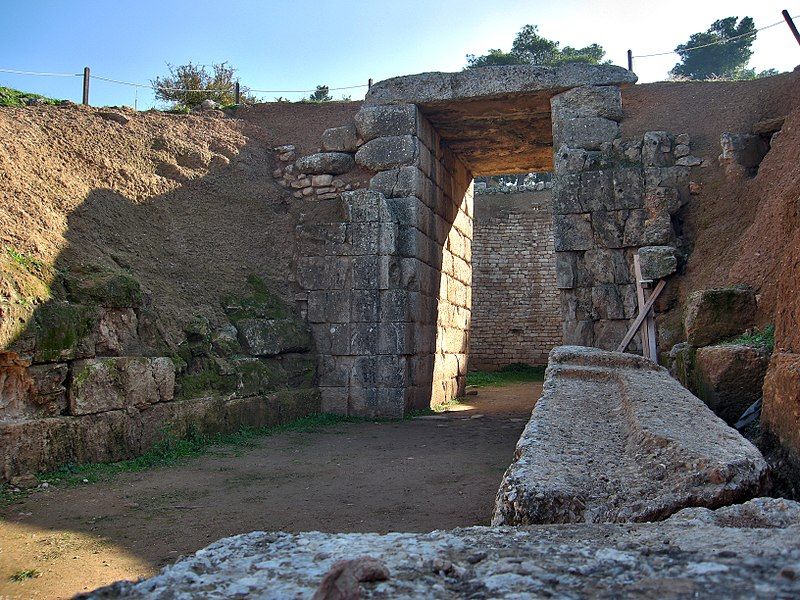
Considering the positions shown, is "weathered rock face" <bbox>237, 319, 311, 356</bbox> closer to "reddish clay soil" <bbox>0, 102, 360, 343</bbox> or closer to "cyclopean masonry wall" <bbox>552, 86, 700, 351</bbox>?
"reddish clay soil" <bbox>0, 102, 360, 343</bbox>

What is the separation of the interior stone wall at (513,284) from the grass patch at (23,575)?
14.8 meters

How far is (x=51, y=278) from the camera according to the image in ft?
18.3

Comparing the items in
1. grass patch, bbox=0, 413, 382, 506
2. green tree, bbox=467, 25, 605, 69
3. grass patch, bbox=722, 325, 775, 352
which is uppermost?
green tree, bbox=467, 25, 605, 69

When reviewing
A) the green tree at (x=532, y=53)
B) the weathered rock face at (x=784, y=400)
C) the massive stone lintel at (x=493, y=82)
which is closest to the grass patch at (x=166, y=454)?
the weathered rock face at (x=784, y=400)

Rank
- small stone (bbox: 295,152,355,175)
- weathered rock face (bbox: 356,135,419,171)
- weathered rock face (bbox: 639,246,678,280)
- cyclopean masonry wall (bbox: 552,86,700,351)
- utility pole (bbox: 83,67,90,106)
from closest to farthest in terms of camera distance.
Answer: weathered rock face (bbox: 639,246,678,280) < cyclopean masonry wall (bbox: 552,86,700,351) < weathered rock face (bbox: 356,135,419,171) < small stone (bbox: 295,152,355,175) < utility pole (bbox: 83,67,90,106)

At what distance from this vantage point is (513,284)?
704 inches

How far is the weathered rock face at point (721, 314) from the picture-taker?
5.14 metres

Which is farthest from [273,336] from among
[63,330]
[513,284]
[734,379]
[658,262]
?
[513,284]

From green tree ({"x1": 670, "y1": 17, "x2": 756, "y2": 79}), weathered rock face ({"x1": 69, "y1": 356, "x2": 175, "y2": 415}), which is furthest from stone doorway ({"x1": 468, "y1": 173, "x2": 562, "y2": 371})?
green tree ({"x1": 670, "y1": 17, "x2": 756, "y2": 79})

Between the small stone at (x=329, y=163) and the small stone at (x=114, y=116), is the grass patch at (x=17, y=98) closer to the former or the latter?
the small stone at (x=114, y=116)

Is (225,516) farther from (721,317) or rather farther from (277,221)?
(277,221)

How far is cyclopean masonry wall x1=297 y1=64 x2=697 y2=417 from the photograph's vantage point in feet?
27.9

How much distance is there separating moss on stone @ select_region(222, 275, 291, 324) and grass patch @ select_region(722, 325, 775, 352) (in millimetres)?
5245

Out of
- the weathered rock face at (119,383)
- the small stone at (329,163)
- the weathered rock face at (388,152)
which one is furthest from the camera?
the small stone at (329,163)
